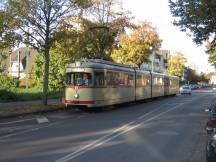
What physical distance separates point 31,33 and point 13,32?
1348 millimetres

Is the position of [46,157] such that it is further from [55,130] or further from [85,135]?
[55,130]

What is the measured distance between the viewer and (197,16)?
30.0 m

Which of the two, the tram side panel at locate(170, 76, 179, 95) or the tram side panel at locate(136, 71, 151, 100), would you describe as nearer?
the tram side panel at locate(136, 71, 151, 100)

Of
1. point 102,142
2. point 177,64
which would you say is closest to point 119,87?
point 102,142

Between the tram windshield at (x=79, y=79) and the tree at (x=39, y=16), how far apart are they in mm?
1680

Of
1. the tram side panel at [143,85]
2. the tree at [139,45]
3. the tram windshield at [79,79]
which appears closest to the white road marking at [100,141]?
the tram windshield at [79,79]

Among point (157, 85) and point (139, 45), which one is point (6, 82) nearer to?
point (157, 85)

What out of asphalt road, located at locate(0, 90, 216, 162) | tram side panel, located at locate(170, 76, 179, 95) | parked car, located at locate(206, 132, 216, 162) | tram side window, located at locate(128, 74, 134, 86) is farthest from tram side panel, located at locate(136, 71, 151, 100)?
parked car, located at locate(206, 132, 216, 162)

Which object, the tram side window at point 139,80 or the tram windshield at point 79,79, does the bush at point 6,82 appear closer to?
the tram side window at point 139,80

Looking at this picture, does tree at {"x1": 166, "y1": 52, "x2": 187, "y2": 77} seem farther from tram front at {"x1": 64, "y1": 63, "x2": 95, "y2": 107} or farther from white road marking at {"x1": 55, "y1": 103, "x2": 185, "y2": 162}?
white road marking at {"x1": 55, "y1": 103, "x2": 185, "y2": 162}

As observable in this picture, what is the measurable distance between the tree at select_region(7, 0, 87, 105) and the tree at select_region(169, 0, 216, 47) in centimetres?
690

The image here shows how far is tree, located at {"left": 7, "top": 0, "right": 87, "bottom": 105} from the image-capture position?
90.7ft

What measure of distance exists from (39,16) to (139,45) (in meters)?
45.0

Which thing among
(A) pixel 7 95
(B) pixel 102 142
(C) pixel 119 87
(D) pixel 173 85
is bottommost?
(B) pixel 102 142
